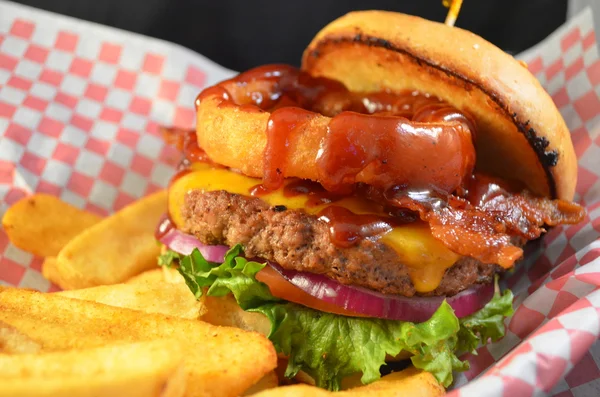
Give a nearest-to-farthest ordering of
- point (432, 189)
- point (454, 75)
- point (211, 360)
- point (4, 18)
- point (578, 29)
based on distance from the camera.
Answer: point (211, 360) → point (432, 189) → point (454, 75) → point (578, 29) → point (4, 18)

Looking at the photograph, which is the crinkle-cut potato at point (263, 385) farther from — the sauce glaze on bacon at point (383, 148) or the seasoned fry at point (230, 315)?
the sauce glaze on bacon at point (383, 148)

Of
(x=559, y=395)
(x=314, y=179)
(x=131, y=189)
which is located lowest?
(x=131, y=189)

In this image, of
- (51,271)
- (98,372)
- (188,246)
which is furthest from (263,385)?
(51,271)

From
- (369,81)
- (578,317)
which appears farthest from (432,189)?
(369,81)

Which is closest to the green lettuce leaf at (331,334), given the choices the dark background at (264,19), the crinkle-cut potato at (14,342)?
the crinkle-cut potato at (14,342)

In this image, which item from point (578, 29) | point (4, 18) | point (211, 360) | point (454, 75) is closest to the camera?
point (211, 360)

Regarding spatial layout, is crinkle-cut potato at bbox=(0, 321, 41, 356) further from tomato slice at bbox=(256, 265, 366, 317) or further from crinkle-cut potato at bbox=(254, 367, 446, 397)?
tomato slice at bbox=(256, 265, 366, 317)

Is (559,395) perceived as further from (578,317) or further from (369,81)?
(369,81)

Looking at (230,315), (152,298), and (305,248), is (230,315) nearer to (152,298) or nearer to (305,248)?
(152,298)
